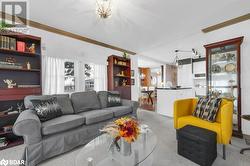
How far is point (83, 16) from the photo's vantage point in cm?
286

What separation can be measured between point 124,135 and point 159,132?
1976 mm

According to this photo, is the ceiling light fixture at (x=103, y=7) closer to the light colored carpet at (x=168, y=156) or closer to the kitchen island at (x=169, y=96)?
the light colored carpet at (x=168, y=156)

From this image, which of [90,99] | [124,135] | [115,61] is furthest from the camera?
[115,61]

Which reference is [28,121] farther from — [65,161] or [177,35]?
[177,35]

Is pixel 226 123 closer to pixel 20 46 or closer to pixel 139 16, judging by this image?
pixel 139 16

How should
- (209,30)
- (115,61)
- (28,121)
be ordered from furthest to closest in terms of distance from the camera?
(115,61), (209,30), (28,121)

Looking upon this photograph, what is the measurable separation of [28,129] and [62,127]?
0.46 m

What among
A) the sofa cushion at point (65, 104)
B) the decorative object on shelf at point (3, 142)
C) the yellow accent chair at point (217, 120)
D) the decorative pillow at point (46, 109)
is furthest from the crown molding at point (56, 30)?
the yellow accent chair at point (217, 120)

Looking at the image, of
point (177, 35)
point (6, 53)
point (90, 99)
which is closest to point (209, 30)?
point (177, 35)

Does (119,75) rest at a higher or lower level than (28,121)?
higher

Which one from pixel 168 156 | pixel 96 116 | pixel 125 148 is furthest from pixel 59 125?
pixel 168 156

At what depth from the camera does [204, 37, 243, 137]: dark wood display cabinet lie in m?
2.84
